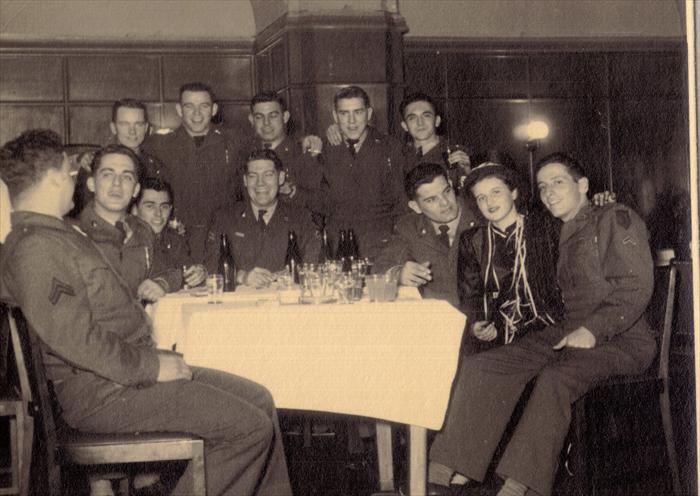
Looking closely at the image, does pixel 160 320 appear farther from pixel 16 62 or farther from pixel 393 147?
pixel 16 62

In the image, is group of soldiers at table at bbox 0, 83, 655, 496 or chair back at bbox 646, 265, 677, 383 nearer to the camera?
group of soldiers at table at bbox 0, 83, 655, 496

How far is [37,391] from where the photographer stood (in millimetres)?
2277

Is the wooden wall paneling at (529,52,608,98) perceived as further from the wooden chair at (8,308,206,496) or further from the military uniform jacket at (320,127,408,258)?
the wooden chair at (8,308,206,496)

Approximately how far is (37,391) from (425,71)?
17.8 ft

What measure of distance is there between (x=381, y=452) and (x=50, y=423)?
1.29 meters

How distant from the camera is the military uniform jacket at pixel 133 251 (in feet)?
10.8

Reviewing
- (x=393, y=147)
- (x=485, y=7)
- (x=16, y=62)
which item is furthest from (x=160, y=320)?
(x=485, y=7)

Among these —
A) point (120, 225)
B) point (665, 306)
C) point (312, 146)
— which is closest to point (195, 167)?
point (312, 146)

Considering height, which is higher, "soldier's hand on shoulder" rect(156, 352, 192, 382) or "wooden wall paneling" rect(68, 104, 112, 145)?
"wooden wall paneling" rect(68, 104, 112, 145)

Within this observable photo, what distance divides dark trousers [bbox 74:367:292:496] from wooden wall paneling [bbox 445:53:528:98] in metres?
5.25

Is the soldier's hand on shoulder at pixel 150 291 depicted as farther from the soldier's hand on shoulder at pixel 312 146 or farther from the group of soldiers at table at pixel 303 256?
the soldier's hand on shoulder at pixel 312 146

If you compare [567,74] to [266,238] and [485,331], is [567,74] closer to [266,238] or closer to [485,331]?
[266,238]

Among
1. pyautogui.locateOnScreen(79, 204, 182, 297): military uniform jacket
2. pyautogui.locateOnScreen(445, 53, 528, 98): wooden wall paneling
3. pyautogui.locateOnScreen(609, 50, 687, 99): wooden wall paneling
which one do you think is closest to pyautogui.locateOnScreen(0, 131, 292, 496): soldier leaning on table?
pyautogui.locateOnScreen(79, 204, 182, 297): military uniform jacket

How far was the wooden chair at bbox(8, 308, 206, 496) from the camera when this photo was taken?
227cm
